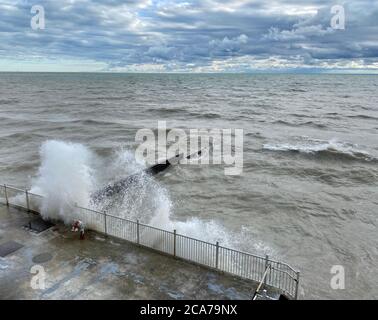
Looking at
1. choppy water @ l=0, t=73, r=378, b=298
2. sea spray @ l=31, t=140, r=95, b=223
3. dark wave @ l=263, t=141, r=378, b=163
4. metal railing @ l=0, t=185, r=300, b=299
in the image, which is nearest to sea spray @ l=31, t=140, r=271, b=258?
sea spray @ l=31, t=140, r=95, b=223

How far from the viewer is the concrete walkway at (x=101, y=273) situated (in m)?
11.4

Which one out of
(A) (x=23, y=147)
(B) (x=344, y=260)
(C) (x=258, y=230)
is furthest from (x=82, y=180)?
(A) (x=23, y=147)

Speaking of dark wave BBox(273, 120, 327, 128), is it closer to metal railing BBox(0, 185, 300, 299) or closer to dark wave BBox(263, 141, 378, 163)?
dark wave BBox(263, 141, 378, 163)

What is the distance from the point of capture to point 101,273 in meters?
12.4

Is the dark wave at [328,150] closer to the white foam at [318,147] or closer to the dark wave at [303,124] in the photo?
the white foam at [318,147]

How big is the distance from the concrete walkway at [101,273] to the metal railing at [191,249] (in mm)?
527

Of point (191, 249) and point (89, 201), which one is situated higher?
point (89, 201)

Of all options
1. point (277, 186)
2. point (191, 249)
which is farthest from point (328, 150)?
point (191, 249)

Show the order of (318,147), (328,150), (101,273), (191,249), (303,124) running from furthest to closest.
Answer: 1. (303,124)
2. (318,147)
3. (328,150)
4. (191,249)
5. (101,273)

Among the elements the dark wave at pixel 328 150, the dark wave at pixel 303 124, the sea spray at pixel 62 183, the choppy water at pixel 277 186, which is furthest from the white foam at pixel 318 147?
the sea spray at pixel 62 183

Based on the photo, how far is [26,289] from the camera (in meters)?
11.5

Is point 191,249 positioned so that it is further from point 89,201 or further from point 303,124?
point 303,124

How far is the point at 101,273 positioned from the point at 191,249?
3.49 meters

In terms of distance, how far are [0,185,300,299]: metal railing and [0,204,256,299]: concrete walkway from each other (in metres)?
0.53
